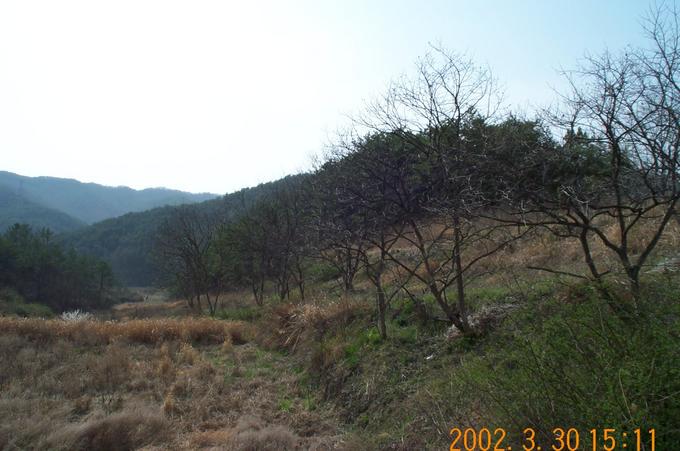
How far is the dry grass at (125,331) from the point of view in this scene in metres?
12.5

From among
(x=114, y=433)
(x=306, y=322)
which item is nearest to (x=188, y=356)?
(x=306, y=322)

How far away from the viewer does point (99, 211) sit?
18550 centimetres

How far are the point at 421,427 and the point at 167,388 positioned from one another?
18.1ft

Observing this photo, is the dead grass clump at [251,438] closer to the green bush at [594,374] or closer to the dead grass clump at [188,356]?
the green bush at [594,374]

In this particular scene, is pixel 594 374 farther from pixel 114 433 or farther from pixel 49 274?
pixel 49 274

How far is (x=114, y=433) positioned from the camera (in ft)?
18.1

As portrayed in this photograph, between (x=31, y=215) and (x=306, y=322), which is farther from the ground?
(x=31, y=215)

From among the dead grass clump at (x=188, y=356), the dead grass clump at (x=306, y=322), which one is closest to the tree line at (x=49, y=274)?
the dead grass clump at (x=188, y=356)

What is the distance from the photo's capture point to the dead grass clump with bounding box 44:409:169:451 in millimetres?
5309

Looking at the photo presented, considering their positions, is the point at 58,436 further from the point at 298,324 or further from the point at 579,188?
the point at 579,188

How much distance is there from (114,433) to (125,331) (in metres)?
8.20

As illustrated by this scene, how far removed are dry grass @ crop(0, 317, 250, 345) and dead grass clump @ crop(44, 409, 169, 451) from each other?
6.48 metres

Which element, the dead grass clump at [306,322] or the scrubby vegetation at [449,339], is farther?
the dead grass clump at [306,322]

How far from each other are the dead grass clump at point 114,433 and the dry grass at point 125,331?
648cm
